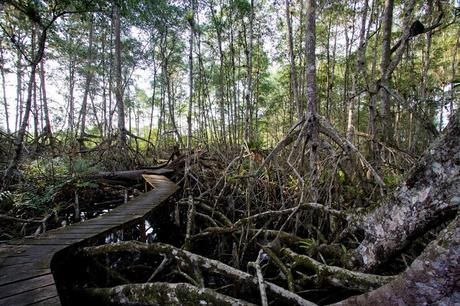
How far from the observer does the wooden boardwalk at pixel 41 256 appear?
1.56 meters

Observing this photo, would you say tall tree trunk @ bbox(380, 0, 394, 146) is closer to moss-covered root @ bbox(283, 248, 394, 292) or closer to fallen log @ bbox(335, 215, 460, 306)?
moss-covered root @ bbox(283, 248, 394, 292)

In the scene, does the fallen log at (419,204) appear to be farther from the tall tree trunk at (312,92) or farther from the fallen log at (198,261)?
the tall tree trunk at (312,92)

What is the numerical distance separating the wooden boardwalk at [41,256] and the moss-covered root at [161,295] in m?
0.44

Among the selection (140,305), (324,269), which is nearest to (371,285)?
(324,269)

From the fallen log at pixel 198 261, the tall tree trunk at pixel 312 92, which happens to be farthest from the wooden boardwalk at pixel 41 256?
the tall tree trunk at pixel 312 92

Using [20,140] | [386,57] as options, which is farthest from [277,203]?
[20,140]

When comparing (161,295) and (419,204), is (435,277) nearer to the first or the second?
(419,204)

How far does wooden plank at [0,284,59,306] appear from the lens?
4.89 feet

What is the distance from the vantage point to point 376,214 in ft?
6.64

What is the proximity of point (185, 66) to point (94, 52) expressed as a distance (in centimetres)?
404

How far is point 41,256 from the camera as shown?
6.88 feet

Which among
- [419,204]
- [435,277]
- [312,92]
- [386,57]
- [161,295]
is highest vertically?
[386,57]

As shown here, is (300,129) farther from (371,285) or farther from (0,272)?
(0,272)

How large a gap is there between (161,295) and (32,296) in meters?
0.77
